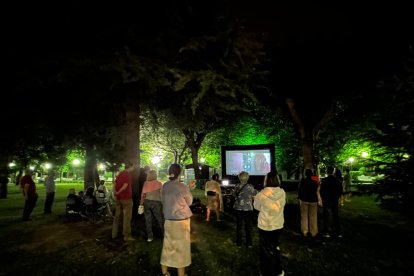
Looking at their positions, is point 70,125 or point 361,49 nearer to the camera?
point 70,125

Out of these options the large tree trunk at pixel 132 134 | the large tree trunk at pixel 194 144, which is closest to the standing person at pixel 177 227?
the large tree trunk at pixel 132 134

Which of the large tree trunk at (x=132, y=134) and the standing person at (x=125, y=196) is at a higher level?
the large tree trunk at (x=132, y=134)

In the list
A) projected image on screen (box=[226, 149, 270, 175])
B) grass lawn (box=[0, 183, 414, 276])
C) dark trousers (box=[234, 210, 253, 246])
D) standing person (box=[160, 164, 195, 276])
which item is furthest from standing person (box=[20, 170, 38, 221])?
projected image on screen (box=[226, 149, 270, 175])

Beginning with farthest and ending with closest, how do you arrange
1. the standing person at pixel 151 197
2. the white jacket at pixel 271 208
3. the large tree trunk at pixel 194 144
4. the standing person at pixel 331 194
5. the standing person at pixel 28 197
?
the large tree trunk at pixel 194 144
the standing person at pixel 28 197
the standing person at pixel 331 194
the standing person at pixel 151 197
the white jacket at pixel 271 208

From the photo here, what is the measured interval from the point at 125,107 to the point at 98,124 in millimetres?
1264

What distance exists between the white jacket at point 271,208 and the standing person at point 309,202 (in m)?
3.12

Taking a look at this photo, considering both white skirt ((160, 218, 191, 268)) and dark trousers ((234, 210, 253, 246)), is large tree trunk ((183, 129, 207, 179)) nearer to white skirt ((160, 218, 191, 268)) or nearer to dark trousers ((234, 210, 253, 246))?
dark trousers ((234, 210, 253, 246))

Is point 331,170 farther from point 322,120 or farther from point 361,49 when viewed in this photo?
point 361,49

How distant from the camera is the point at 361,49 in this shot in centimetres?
1686

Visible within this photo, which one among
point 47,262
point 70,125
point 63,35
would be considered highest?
point 63,35

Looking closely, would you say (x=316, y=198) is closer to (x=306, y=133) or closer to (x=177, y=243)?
(x=177, y=243)

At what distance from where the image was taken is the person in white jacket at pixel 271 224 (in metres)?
6.05

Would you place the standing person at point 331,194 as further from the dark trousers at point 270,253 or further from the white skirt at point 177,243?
the white skirt at point 177,243

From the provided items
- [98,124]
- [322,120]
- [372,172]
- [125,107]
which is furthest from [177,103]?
[322,120]
